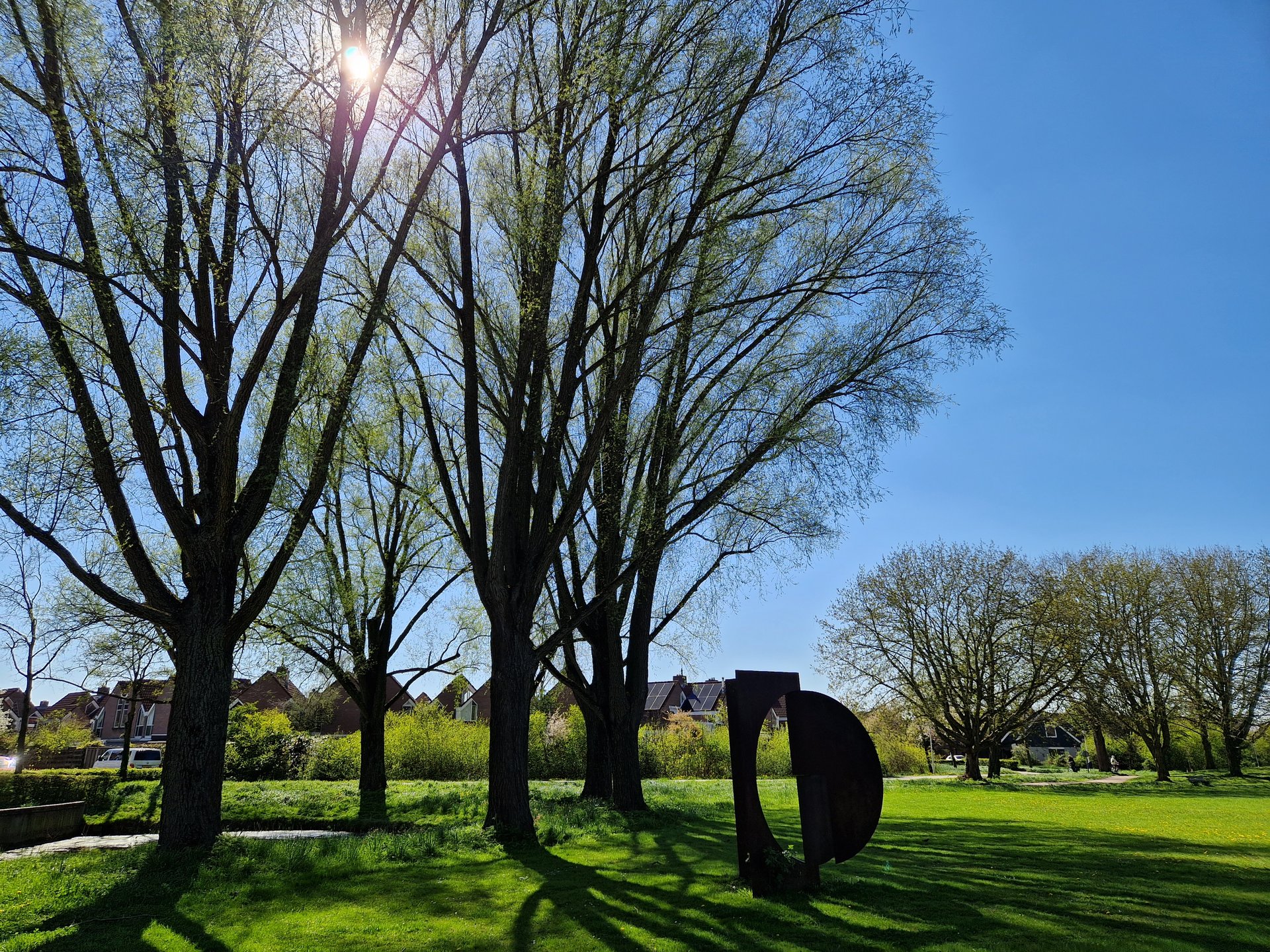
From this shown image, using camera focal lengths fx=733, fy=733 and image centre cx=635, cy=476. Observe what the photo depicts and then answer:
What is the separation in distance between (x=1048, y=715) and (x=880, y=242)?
3093 cm

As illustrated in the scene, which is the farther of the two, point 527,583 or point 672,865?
point 527,583

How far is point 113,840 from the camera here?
1403 cm

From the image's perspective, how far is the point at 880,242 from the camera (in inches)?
516

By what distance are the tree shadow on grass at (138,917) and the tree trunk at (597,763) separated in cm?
985

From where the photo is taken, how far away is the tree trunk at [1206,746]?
34.4 m

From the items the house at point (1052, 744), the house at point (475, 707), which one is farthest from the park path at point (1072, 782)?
the house at point (475, 707)

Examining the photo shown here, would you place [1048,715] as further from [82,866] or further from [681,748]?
[82,866]

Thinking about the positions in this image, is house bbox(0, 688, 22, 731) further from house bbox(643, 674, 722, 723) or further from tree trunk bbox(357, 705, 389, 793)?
house bbox(643, 674, 722, 723)

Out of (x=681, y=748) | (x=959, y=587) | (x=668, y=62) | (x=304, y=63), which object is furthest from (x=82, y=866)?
(x=959, y=587)

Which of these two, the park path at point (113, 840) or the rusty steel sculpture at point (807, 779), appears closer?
the rusty steel sculpture at point (807, 779)

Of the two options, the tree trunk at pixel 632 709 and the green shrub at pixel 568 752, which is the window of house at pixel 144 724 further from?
the tree trunk at pixel 632 709

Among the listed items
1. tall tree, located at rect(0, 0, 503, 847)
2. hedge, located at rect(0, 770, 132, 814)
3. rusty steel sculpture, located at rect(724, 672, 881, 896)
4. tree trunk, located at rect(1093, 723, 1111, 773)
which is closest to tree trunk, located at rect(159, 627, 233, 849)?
tall tree, located at rect(0, 0, 503, 847)

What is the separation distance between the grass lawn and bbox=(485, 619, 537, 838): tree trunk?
47 centimetres

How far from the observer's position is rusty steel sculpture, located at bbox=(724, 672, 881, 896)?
7691 millimetres
